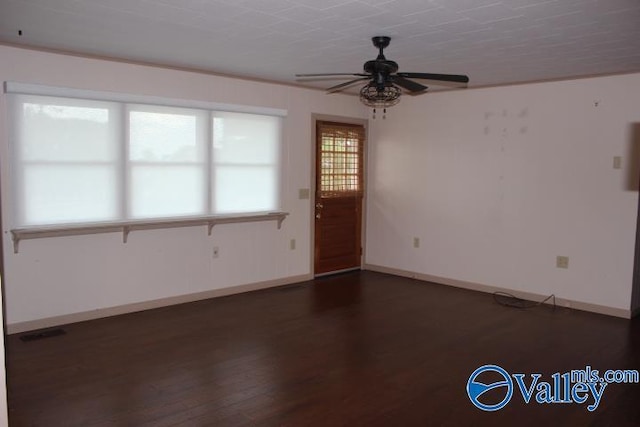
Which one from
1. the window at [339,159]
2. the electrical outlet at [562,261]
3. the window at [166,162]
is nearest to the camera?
the window at [166,162]

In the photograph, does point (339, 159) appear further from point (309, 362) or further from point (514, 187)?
point (309, 362)

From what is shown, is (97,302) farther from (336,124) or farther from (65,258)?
(336,124)

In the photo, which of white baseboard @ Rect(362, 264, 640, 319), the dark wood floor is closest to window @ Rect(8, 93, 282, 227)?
the dark wood floor

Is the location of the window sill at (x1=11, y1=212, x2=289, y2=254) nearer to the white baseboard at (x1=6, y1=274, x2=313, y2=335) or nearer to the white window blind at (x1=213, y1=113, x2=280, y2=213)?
the white window blind at (x1=213, y1=113, x2=280, y2=213)

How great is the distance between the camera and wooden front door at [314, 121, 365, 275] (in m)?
6.56

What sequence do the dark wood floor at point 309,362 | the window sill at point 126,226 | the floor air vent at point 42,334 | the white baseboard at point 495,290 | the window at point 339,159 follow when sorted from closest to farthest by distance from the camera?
the dark wood floor at point 309,362
the floor air vent at point 42,334
the window sill at point 126,226
the white baseboard at point 495,290
the window at point 339,159

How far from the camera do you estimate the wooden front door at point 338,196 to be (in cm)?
656

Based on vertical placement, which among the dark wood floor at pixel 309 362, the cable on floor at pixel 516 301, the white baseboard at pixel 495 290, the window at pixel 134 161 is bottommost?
the dark wood floor at pixel 309 362

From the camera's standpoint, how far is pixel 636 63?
4.45 meters

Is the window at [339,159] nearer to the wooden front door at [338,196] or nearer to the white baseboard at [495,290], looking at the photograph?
the wooden front door at [338,196]

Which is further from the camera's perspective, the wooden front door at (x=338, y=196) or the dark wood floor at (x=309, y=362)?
the wooden front door at (x=338, y=196)

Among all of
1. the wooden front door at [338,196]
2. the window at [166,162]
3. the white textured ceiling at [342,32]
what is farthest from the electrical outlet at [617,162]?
the window at [166,162]

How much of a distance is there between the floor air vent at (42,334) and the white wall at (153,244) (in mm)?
166

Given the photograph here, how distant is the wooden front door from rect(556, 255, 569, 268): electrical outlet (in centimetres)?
264
